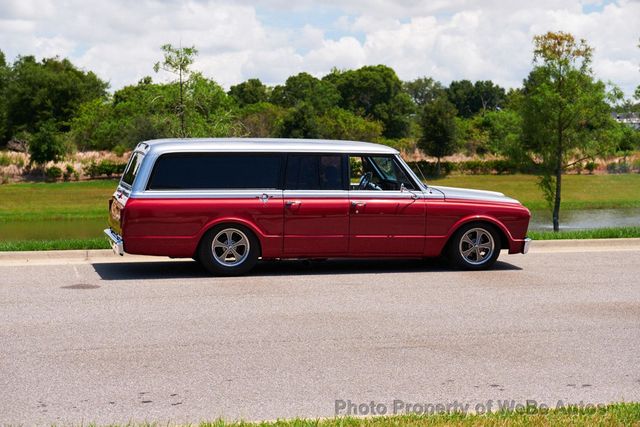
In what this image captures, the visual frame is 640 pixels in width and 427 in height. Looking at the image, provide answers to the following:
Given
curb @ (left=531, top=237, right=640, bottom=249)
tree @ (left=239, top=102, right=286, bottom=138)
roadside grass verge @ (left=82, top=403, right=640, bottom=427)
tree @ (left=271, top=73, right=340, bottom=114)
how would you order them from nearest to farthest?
roadside grass verge @ (left=82, top=403, right=640, bottom=427) → curb @ (left=531, top=237, right=640, bottom=249) → tree @ (left=239, top=102, right=286, bottom=138) → tree @ (left=271, top=73, right=340, bottom=114)

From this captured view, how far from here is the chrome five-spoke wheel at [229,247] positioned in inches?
497

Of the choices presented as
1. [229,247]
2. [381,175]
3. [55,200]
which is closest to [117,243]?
[229,247]

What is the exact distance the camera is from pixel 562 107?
107ft

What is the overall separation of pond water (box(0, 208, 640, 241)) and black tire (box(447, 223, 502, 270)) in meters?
17.9

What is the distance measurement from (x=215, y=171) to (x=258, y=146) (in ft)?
2.08

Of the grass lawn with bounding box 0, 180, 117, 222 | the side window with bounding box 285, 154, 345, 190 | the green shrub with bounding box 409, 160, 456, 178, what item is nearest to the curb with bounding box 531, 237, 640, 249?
the side window with bounding box 285, 154, 345, 190

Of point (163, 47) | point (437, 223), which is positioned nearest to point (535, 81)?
point (163, 47)

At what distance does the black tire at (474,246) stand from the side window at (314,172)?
1.73 meters

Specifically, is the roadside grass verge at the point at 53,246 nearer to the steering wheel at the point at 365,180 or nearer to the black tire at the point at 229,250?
the black tire at the point at 229,250

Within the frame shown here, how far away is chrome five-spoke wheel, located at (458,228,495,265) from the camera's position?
528 inches

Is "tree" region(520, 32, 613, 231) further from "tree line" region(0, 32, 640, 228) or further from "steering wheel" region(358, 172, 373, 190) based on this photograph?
"steering wheel" region(358, 172, 373, 190)

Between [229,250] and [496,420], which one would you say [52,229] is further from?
[496,420]

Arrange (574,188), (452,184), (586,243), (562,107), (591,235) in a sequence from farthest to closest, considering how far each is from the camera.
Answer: (452,184)
(574,188)
(562,107)
(591,235)
(586,243)

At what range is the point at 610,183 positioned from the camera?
5706 centimetres
